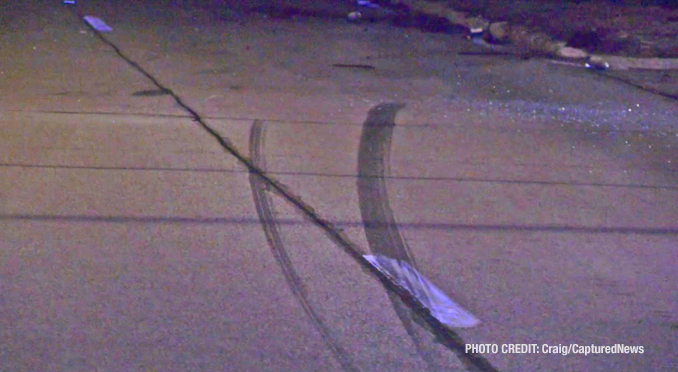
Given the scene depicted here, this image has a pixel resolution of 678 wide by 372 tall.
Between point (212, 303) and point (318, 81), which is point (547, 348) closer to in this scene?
point (212, 303)

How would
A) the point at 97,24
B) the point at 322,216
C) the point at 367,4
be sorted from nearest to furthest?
the point at 322,216
the point at 97,24
the point at 367,4

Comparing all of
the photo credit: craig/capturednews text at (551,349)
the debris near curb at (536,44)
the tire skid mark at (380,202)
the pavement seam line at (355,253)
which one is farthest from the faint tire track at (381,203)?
the debris near curb at (536,44)

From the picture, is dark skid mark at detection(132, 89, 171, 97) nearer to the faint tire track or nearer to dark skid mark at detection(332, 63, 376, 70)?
the faint tire track

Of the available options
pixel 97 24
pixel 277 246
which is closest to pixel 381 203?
pixel 277 246

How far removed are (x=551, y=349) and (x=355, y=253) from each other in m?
1.91

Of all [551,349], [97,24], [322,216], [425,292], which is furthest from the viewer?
[97,24]

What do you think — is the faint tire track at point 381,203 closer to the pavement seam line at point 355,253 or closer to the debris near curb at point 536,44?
the pavement seam line at point 355,253

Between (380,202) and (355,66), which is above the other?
(380,202)

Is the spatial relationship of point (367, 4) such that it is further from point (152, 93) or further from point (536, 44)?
point (152, 93)

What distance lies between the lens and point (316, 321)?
5902 millimetres

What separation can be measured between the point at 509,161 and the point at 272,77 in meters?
5.47

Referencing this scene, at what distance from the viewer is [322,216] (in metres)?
7.92

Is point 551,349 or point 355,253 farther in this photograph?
point 355,253

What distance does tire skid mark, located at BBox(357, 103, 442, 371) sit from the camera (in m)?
6.00
